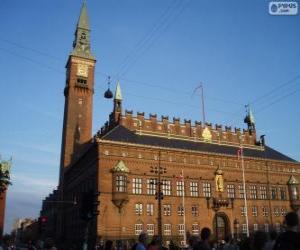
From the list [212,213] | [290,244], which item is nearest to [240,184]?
[212,213]

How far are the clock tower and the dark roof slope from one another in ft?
50.4

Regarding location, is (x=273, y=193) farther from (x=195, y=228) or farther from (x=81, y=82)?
(x=81, y=82)

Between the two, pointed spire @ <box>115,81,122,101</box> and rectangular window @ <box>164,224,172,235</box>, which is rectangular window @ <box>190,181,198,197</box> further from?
pointed spire @ <box>115,81,122,101</box>

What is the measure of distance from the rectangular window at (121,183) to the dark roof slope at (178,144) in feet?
17.4

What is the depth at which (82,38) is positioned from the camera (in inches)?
3034

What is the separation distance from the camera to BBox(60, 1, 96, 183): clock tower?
6838 centimetres

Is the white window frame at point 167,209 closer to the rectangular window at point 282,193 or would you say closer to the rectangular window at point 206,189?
the rectangular window at point 206,189

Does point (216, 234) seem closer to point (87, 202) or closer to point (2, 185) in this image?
point (2, 185)

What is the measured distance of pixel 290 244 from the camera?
5562 millimetres

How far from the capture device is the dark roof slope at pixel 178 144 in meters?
53.5

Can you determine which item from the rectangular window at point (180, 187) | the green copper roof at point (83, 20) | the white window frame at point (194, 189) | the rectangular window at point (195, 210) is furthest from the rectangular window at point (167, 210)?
the green copper roof at point (83, 20)

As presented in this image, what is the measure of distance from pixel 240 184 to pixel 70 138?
3086 centimetres

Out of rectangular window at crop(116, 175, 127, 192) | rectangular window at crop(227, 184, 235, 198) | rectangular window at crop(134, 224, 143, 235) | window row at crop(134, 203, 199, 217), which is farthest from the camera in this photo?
rectangular window at crop(227, 184, 235, 198)

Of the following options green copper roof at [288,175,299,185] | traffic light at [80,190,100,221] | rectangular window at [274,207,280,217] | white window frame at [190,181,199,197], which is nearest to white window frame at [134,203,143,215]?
white window frame at [190,181,199,197]
